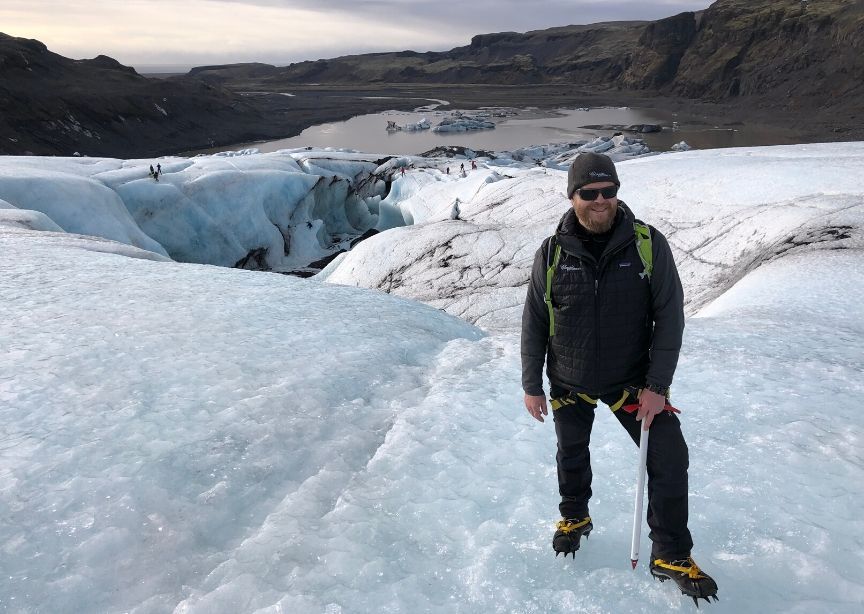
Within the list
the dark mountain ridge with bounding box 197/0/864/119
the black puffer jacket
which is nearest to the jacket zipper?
the black puffer jacket

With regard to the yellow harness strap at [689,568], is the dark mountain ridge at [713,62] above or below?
above

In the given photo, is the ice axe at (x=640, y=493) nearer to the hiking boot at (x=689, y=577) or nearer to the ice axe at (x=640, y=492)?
the ice axe at (x=640, y=492)

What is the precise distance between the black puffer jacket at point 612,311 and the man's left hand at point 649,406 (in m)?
0.06

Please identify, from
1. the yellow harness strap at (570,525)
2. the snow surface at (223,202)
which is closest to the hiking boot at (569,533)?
the yellow harness strap at (570,525)

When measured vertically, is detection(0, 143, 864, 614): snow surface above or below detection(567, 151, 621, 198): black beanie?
below

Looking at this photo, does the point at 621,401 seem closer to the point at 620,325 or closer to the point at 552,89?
the point at 620,325

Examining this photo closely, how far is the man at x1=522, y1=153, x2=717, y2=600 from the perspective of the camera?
2.59 metres

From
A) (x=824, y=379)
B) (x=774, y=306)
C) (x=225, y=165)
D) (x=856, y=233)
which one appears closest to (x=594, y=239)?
(x=824, y=379)

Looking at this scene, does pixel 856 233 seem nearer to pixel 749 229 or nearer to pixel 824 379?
pixel 749 229

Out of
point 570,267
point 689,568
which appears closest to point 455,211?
point 570,267

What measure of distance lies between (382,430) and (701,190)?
11380 mm

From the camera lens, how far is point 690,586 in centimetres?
258

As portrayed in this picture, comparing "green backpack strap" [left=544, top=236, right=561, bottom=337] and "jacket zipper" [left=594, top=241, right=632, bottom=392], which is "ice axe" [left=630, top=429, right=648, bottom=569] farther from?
"green backpack strap" [left=544, top=236, right=561, bottom=337]

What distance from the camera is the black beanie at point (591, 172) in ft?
8.28
